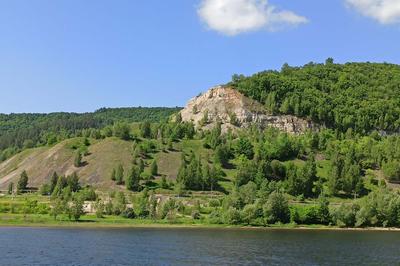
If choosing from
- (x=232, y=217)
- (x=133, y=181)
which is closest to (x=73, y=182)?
(x=133, y=181)

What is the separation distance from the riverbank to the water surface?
1162cm

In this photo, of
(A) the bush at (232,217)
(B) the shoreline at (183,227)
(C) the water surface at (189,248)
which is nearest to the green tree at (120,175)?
(B) the shoreline at (183,227)

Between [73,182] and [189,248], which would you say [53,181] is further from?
[189,248]

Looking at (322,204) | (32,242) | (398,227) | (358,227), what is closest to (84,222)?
(32,242)

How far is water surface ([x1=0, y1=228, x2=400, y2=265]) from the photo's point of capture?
81.6 metres

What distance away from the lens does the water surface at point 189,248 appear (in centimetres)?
8156

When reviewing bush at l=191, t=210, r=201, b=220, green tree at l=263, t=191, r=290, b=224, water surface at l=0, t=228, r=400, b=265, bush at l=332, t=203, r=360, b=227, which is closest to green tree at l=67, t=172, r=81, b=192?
bush at l=191, t=210, r=201, b=220

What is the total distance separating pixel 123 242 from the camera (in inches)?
4107

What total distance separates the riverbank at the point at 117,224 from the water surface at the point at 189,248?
11621mm

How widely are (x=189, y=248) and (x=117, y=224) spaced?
52.6 m

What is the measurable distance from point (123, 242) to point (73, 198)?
64840 mm

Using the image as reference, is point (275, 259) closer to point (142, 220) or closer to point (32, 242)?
point (32, 242)

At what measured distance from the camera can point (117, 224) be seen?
144375 millimetres

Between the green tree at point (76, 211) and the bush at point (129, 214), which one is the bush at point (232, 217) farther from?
the green tree at point (76, 211)
